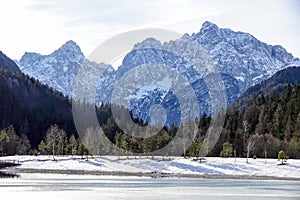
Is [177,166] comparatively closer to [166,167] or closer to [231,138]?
[166,167]

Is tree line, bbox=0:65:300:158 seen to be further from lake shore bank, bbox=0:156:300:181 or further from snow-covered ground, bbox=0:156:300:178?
lake shore bank, bbox=0:156:300:181

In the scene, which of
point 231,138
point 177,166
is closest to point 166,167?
point 177,166

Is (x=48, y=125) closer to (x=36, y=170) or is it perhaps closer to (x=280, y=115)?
(x=280, y=115)

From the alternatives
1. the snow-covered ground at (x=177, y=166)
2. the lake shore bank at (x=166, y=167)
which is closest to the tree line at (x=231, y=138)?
the snow-covered ground at (x=177, y=166)

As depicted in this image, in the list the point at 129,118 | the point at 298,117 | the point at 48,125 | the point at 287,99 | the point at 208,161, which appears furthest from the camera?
the point at 48,125

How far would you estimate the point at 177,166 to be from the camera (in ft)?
332

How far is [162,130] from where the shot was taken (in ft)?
468

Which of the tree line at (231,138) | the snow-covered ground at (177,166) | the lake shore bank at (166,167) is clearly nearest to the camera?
the lake shore bank at (166,167)

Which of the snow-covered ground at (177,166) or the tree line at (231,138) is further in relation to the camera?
the tree line at (231,138)

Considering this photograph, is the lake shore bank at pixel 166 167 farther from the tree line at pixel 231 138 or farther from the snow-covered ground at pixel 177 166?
the tree line at pixel 231 138

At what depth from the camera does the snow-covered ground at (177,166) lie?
312 feet

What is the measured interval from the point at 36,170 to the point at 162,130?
165 feet

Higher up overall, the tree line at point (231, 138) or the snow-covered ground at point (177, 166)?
the tree line at point (231, 138)

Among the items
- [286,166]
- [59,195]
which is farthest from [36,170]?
[59,195]
